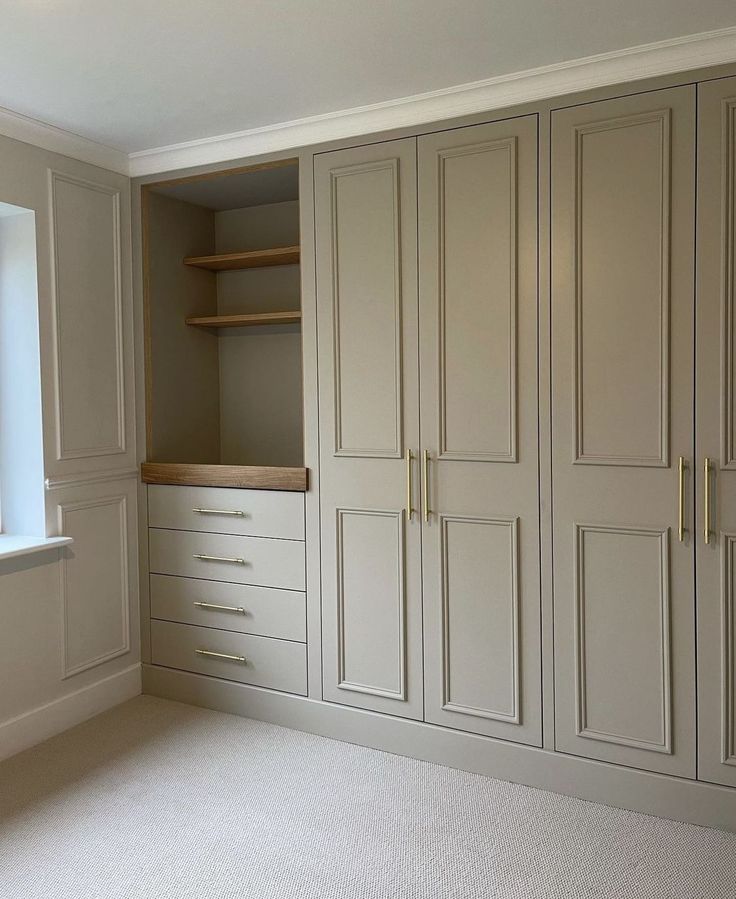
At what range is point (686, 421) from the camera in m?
2.45

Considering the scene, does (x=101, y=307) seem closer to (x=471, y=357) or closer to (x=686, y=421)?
(x=471, y=357)

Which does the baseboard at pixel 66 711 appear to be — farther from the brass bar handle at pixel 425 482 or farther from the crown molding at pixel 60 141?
the crown molding at pixel 60 141

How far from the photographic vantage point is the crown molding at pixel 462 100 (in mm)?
2381

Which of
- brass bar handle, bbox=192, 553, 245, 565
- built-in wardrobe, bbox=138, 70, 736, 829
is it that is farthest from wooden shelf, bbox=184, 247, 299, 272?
brass bar handle, bbox=192, 553, 245, 565

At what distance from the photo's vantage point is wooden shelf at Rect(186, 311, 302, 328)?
334 centimetres

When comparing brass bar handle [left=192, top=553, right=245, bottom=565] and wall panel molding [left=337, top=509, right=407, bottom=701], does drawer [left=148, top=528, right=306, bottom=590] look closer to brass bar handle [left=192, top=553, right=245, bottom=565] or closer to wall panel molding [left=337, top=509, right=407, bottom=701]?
brass bar handle [left=192, top=553, right=245, bottom=565]

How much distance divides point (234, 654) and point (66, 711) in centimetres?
74

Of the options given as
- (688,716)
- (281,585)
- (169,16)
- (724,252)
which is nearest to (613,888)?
(688,716)

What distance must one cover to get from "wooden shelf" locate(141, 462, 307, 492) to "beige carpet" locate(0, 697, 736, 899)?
1.07 metres

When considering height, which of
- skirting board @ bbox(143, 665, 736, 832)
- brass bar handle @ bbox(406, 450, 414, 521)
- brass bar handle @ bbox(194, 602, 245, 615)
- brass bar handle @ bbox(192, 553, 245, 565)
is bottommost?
skirting board @ bbox(143, 665, 736, 832)

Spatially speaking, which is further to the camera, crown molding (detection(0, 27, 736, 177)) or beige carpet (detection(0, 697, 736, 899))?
crown molding (detection(0, 27, 736, 177))

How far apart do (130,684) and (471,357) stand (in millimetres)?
2255

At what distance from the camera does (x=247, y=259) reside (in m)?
3.55

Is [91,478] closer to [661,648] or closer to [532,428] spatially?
[532,428]
